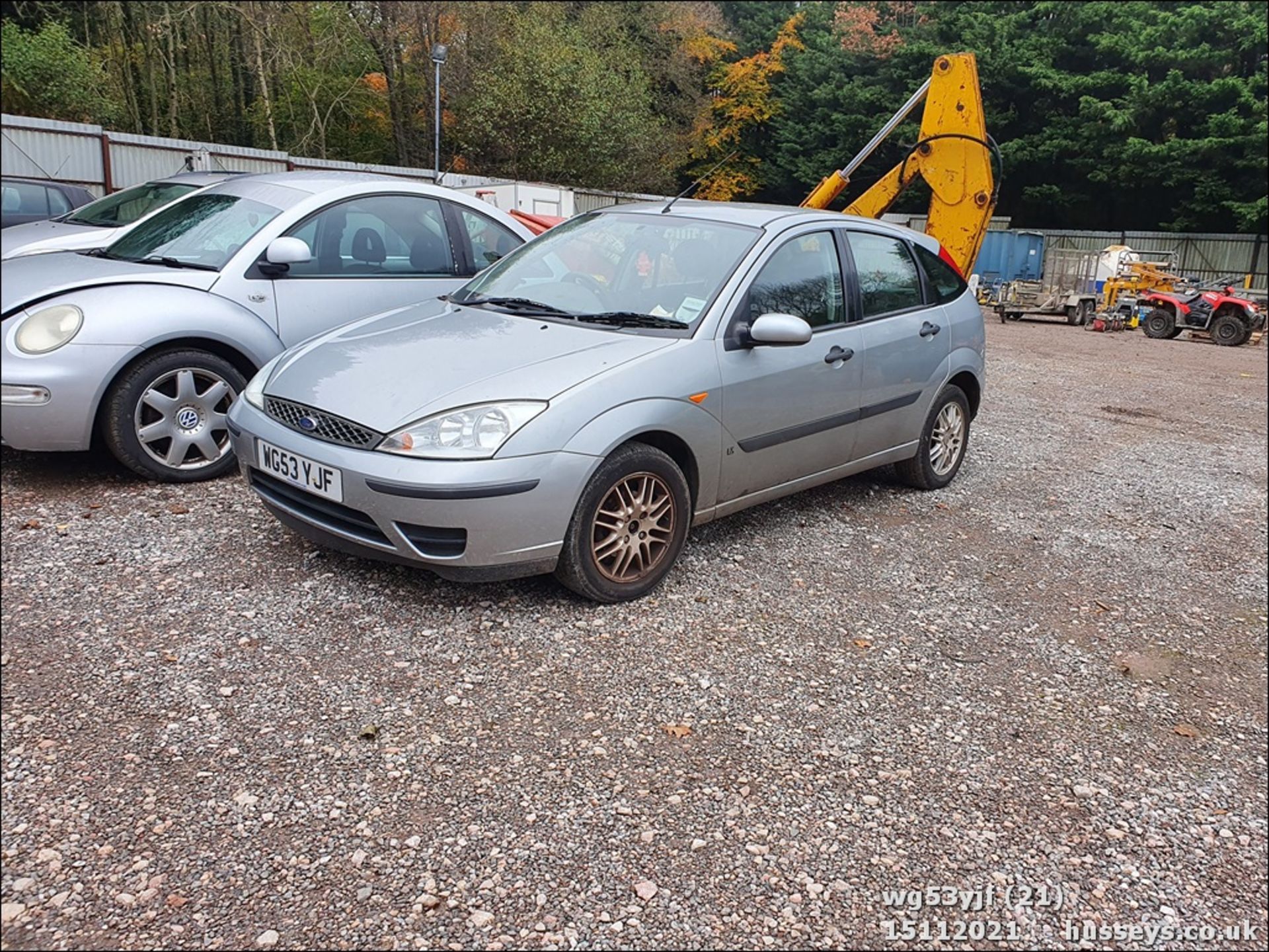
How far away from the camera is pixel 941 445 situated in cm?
541

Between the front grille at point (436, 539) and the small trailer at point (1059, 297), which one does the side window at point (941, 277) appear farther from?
the small trailer at point (1059, 297)

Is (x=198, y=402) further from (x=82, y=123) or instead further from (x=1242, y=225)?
(x=1242, y=225)

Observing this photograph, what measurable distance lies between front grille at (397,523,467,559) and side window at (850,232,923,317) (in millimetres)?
2471

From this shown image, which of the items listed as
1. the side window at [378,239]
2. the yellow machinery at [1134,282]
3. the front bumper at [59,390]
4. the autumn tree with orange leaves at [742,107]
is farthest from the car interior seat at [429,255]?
the autumn tree with orange leaves at [742,107]

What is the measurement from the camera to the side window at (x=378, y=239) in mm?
4840

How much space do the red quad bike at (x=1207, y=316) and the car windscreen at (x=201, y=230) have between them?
18355 millimetres

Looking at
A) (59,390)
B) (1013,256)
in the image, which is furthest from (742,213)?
(1013,256)

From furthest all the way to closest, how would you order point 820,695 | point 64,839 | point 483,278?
point 483,278, point 820,695, point 64,839

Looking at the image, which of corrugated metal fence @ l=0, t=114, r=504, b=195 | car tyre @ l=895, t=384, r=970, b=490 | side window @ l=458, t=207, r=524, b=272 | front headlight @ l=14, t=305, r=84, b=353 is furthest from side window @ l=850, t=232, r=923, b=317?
corrugated metal fence @ l=0, t=114, r=504, b=195

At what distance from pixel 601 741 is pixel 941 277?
370 centimetres

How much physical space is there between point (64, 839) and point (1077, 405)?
9.34 meters

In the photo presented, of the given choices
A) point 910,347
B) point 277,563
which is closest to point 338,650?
point 277,563

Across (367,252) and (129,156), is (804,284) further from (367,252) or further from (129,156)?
(129,156)

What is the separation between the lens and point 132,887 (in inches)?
52.5
